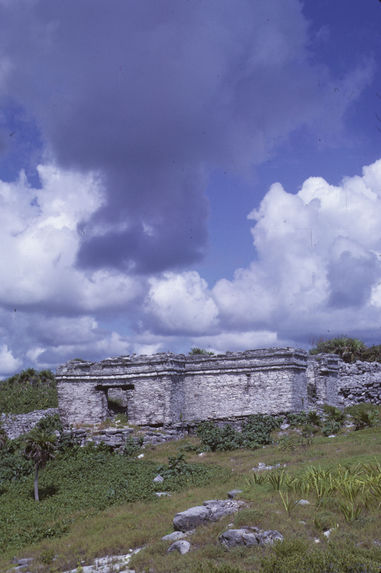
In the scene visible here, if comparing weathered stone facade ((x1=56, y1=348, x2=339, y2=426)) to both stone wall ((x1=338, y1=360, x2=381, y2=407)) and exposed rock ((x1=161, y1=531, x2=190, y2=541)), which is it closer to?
stone wall ((x1=338, y1=360, x2=381, y2=407))

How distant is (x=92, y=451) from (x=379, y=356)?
120 feet

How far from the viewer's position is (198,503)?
14.1m

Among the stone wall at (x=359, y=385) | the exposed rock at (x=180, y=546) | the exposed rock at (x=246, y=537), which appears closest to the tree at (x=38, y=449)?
the exposed rock at (x=180, y=546)

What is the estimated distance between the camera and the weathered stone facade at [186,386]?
2931 centimetres

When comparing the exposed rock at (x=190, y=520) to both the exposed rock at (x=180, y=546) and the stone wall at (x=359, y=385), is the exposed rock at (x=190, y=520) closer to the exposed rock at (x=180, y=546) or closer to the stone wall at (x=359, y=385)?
the exposed rock at (x=180, y=546)

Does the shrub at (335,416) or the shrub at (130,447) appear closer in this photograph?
the shrub at (130,447)

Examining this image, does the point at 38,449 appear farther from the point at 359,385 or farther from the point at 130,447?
the point at 359,385

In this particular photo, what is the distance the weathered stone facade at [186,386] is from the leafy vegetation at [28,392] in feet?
25.5

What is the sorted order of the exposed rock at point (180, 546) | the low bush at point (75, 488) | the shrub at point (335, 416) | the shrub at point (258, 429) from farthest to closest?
1. the shrub at point (335, 416)
2. the shrub at point (258, 429)
3. the low bush at point (75, 488)
4. the exposed rock at point (180, 546)

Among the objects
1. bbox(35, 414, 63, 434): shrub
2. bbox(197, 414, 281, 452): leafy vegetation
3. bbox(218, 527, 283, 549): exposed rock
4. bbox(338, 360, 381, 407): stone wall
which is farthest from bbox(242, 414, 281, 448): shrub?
bbox(218, 527, 283, 549): exposed rock

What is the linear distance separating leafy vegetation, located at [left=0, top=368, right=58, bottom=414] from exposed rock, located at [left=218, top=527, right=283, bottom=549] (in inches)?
1131

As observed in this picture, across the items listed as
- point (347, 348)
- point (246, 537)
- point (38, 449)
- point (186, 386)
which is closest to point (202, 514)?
point (246, 537)

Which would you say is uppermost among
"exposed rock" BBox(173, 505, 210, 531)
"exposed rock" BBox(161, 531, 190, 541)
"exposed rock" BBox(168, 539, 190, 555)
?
"exposed rock" BBox(173, 505, 210, 531)

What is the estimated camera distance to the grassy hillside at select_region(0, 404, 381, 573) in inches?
369
